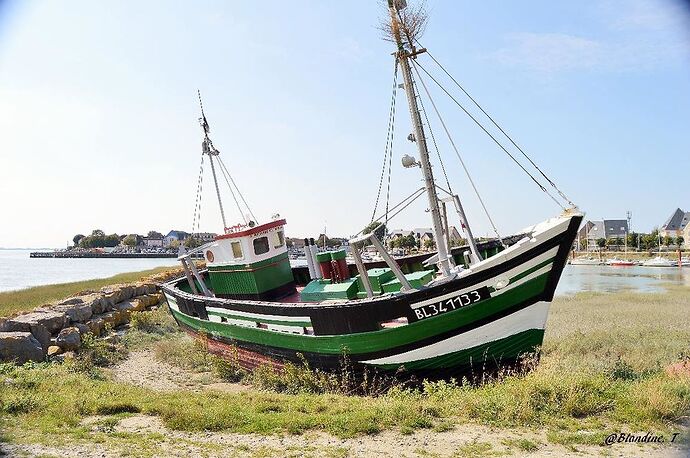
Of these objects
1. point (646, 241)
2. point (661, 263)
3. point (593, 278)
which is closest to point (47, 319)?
point (593, 278)

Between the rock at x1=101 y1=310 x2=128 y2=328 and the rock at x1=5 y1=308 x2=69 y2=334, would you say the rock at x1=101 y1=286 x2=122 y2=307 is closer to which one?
the rock at x1=101 y1=310 x2=128 y2=328

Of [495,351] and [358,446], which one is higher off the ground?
[495,351]

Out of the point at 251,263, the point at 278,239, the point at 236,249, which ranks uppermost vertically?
the point at 278,239

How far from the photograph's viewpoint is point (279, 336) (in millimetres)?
12414

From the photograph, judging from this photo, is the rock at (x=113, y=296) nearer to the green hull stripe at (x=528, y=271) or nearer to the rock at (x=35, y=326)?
the rock at (x=35, y=326)

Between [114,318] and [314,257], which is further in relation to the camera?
[114,318]

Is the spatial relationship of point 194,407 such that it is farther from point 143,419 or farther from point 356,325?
point 356,325

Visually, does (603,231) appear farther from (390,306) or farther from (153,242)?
(153,242)

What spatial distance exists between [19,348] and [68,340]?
2.19 m

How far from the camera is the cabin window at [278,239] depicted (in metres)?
16.0

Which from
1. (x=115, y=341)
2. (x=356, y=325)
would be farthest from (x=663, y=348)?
(x=115, y=341)

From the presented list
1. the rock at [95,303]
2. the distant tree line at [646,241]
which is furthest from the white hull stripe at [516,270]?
the distant tree line at [646,241]

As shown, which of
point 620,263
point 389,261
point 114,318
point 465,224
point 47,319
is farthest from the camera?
point 620,263

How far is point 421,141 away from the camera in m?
11.6
